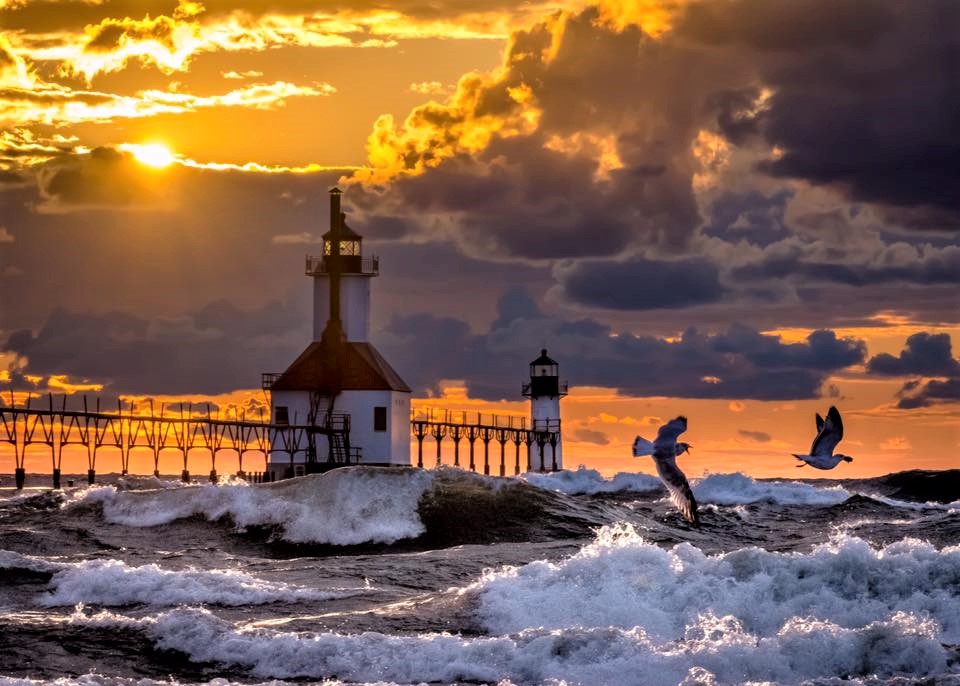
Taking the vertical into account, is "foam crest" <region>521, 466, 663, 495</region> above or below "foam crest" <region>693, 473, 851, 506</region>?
below

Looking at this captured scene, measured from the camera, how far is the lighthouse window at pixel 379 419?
204 feet

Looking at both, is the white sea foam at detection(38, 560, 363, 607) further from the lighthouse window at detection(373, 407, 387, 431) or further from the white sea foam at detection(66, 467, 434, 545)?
the lighthouse window at detection(373, 407, 387, 431)

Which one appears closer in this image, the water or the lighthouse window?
the water

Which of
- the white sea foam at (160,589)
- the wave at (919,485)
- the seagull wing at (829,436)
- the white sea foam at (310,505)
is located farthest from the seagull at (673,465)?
the wave at (919,485)

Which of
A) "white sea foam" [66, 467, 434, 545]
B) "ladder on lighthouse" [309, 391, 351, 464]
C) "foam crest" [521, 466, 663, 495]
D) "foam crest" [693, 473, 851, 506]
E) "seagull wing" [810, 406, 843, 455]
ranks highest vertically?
"seagull wing" [810, 406, 843, 455]

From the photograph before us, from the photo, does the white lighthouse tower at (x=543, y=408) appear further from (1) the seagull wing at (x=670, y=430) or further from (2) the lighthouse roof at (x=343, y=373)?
(1) the seagull wing at (x=670, y=430)

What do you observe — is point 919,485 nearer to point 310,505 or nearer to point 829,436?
point 310,505

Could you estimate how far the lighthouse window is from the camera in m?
62.2

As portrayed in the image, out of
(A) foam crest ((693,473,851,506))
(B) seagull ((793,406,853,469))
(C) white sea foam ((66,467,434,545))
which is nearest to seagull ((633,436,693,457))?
(B) seagull ((793,406,853,469))

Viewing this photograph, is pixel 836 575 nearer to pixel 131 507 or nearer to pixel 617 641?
pixel 617 641

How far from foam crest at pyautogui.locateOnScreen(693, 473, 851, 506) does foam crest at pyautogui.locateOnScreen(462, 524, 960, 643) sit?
3357cm

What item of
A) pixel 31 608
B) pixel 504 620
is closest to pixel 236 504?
pixel 31 608

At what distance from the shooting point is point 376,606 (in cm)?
2108

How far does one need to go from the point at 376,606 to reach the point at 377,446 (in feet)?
135
